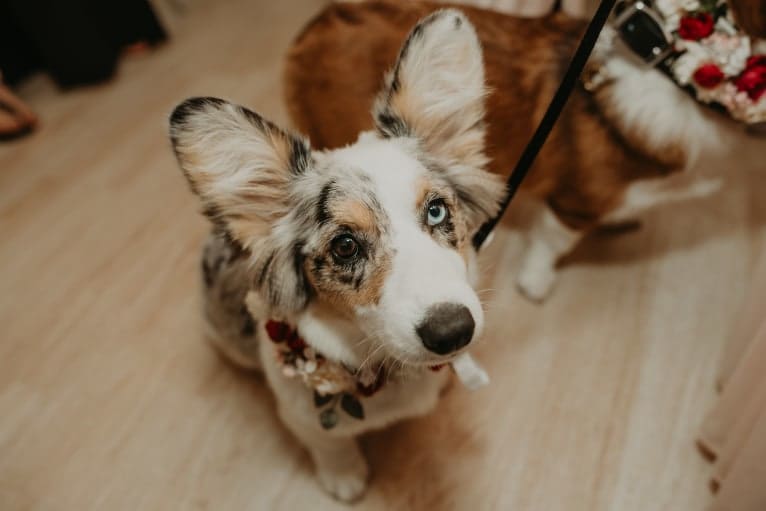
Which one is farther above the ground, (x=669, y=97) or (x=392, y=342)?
(x=669, y=97)

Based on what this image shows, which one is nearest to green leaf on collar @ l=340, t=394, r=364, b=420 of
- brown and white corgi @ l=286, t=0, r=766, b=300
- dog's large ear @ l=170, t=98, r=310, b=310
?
dog's large ear @ l=170, t=98, r=310, b=310

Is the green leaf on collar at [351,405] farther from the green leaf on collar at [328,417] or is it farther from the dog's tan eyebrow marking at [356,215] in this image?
the dog's tan eyebrow marking at [356,215]

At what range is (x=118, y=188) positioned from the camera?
244 cm

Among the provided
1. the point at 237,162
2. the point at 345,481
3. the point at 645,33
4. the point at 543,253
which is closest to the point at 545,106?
the point at 645,33

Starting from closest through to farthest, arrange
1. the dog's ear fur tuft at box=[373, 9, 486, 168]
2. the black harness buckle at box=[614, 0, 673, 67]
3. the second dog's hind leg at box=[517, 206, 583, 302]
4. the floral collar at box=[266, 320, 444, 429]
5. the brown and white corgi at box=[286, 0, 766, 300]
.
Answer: the dog's ear fur tuft at box=[373, 9, 486, 168]
the floral collar at box=[266, 320, 444, 429]
the black harness buckle at box=[614, 0, 673, 67]
the brown and white corgi at box=[286, 0, 766, 300]
the second dog's hind leg at box=[517, 206, 583, 302]

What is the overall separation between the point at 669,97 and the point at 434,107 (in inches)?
31.0

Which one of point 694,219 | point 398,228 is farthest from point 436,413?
point 694,219

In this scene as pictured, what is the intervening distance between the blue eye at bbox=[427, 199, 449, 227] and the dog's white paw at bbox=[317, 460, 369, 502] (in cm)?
82

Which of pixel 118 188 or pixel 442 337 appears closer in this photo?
pixel 442 337

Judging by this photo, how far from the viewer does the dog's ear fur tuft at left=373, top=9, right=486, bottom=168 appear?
1.01 metres

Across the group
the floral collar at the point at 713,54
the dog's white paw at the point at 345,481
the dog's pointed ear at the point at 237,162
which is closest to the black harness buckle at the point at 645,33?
the floral collar at the point at 713,54

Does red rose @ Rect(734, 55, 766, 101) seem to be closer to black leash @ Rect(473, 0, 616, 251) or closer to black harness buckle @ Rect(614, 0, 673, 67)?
black harness buckle @ Rect(614, 0, 673, 67)

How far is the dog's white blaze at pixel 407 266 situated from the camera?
3.05 ft

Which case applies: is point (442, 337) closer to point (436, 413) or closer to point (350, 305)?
point (350, 305)
